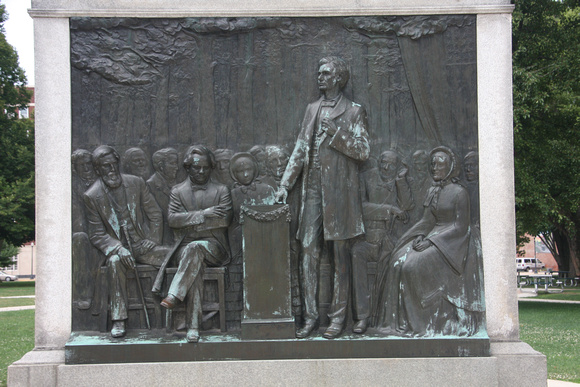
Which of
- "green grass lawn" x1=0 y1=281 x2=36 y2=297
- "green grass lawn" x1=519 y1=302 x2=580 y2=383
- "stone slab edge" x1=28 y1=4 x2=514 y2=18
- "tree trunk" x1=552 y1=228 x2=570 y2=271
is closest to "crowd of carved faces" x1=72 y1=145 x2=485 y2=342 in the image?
"stone slab edge" x1=28 y1=4 x2=514 y2=18

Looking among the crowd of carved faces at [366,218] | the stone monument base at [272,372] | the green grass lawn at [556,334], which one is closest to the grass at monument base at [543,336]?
the green grass lawn at [556,334]

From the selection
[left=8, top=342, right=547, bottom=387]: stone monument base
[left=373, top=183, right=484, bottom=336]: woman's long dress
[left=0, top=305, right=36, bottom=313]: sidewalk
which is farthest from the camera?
[left=0, top=305, right=36, bottom=313]: sidewalk

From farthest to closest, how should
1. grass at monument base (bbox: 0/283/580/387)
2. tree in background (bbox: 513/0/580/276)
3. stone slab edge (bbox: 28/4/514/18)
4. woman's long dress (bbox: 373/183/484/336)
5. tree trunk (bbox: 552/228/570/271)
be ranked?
1. tree trunk (bbox: 552/228/570/271)
2. tree in background (bbox: 513/0/580/276)
3. grass at monument base (bbox: 0/283/580/387)
4. stone slab edge (bbox: 28/4/514/18)
5. woman's long dress (bbox: 373/183/484/336)

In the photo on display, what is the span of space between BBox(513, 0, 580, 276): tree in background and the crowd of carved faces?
11.1 m

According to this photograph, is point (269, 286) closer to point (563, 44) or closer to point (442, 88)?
point (442, 88)

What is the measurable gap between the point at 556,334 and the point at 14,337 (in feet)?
41.5

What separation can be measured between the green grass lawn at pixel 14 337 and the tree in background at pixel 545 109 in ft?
46.0

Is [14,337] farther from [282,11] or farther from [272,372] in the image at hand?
[282,11]

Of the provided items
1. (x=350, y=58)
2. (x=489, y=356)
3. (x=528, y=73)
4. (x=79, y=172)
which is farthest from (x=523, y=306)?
(x=79, y=172)

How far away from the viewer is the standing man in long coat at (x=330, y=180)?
7.29 m

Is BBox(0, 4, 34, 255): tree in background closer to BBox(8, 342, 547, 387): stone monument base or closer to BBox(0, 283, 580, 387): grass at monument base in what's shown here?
BBox(0, 283, 580, 387): grass at monument base

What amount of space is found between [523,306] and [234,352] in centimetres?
1617

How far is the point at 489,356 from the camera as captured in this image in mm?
7164

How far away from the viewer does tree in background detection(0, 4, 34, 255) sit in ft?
106
